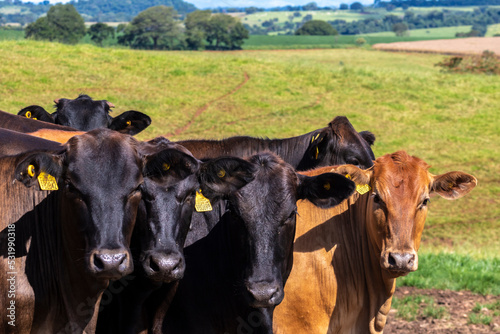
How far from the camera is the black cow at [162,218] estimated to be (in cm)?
474

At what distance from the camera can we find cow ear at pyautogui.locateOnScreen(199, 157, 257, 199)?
5.11 meters

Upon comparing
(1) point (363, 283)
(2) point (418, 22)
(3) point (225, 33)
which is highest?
(1) point (363, 283)

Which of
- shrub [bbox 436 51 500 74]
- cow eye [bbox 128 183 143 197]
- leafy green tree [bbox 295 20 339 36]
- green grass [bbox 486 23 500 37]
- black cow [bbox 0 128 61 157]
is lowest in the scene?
green grass [bbox 486 23 500 37]

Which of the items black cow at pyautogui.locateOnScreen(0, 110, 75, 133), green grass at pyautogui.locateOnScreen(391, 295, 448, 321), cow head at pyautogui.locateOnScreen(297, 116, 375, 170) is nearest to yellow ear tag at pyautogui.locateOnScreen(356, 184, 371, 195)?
cow head at pyautogui.locateOnScreen(297, 116, 375, 170)

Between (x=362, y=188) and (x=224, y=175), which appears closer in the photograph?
(x=224, y=175)

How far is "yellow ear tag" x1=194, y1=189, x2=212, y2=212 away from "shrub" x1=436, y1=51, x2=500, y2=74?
38028mm

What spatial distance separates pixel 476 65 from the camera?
40.8 metres

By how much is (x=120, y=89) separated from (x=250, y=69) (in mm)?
8934

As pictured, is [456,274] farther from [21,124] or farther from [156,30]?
[156,30]

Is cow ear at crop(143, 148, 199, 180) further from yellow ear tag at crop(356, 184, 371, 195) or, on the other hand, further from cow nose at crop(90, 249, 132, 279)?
yellow ear tag at crop(356, 184, 371, 195)

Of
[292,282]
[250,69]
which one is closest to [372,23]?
[250,69]

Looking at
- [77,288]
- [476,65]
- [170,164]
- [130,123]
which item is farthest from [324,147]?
[476,65]

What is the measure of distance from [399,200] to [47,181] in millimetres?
2829

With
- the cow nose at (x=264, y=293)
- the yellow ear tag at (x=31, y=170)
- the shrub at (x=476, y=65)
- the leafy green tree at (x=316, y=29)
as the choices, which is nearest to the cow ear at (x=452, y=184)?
the cow nose at (x=264, y=293)
